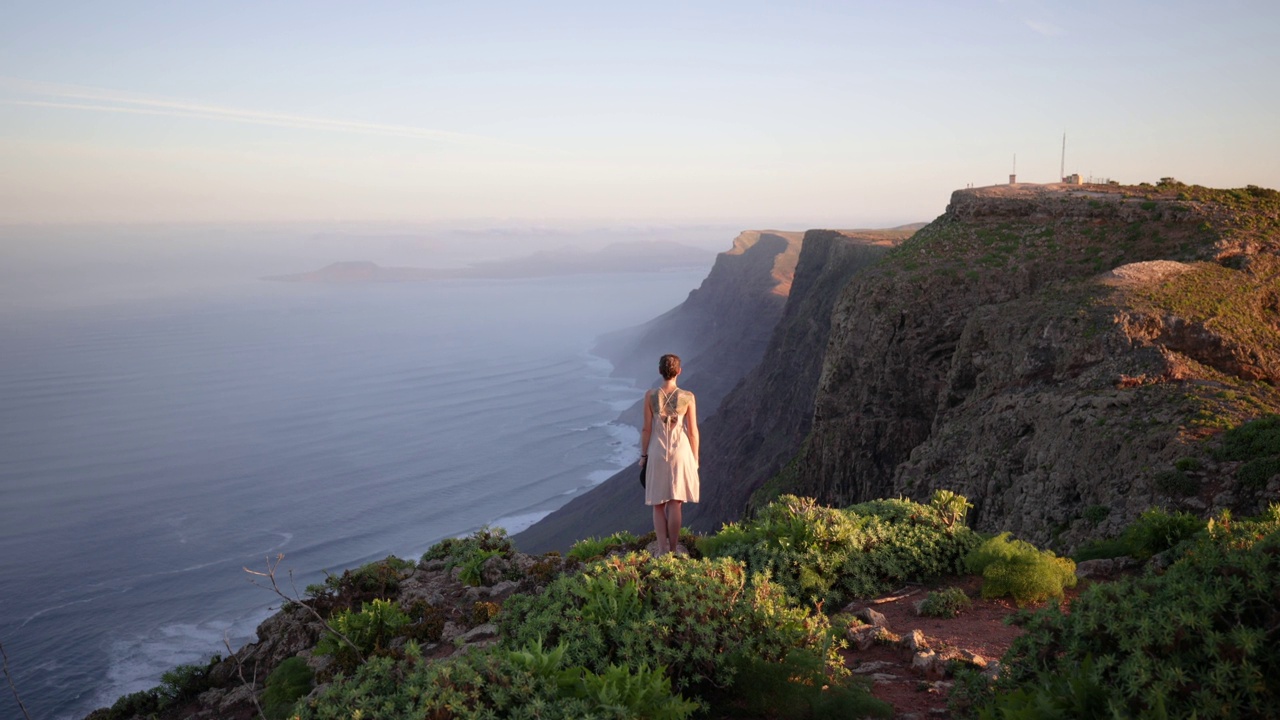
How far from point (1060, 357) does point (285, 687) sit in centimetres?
2005

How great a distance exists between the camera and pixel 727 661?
212 inches

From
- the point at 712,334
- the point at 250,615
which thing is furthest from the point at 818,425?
the point at 712,334

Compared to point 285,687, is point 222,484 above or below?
below

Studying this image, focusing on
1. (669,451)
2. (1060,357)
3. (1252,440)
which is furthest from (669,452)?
(1060,357)

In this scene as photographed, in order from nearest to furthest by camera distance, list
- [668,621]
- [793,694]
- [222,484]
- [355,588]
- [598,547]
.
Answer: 1. [793,694]
2. [668,621]
3. [355,588]
4. [598,547]
5. [222,484]

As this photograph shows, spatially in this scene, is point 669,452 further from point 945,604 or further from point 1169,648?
point 1169,648

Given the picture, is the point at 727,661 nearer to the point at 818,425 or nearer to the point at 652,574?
the point at 652,574

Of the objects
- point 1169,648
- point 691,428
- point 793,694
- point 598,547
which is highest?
point 1169,648

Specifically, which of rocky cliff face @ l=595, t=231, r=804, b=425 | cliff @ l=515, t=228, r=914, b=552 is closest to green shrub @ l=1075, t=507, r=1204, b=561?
cliff @ l=515, t=228, r=914, b=552

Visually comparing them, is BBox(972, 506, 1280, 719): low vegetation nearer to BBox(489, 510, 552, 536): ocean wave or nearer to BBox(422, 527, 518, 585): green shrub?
BBox(422, 527, 518, 585): green shrub

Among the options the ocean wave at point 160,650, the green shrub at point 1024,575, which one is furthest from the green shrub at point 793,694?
the ocean wave at point 160,650

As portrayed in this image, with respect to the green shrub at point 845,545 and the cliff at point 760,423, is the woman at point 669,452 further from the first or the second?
the cliff at point 760,423

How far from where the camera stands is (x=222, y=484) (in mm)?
105438

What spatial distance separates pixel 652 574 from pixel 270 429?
14590 cm
